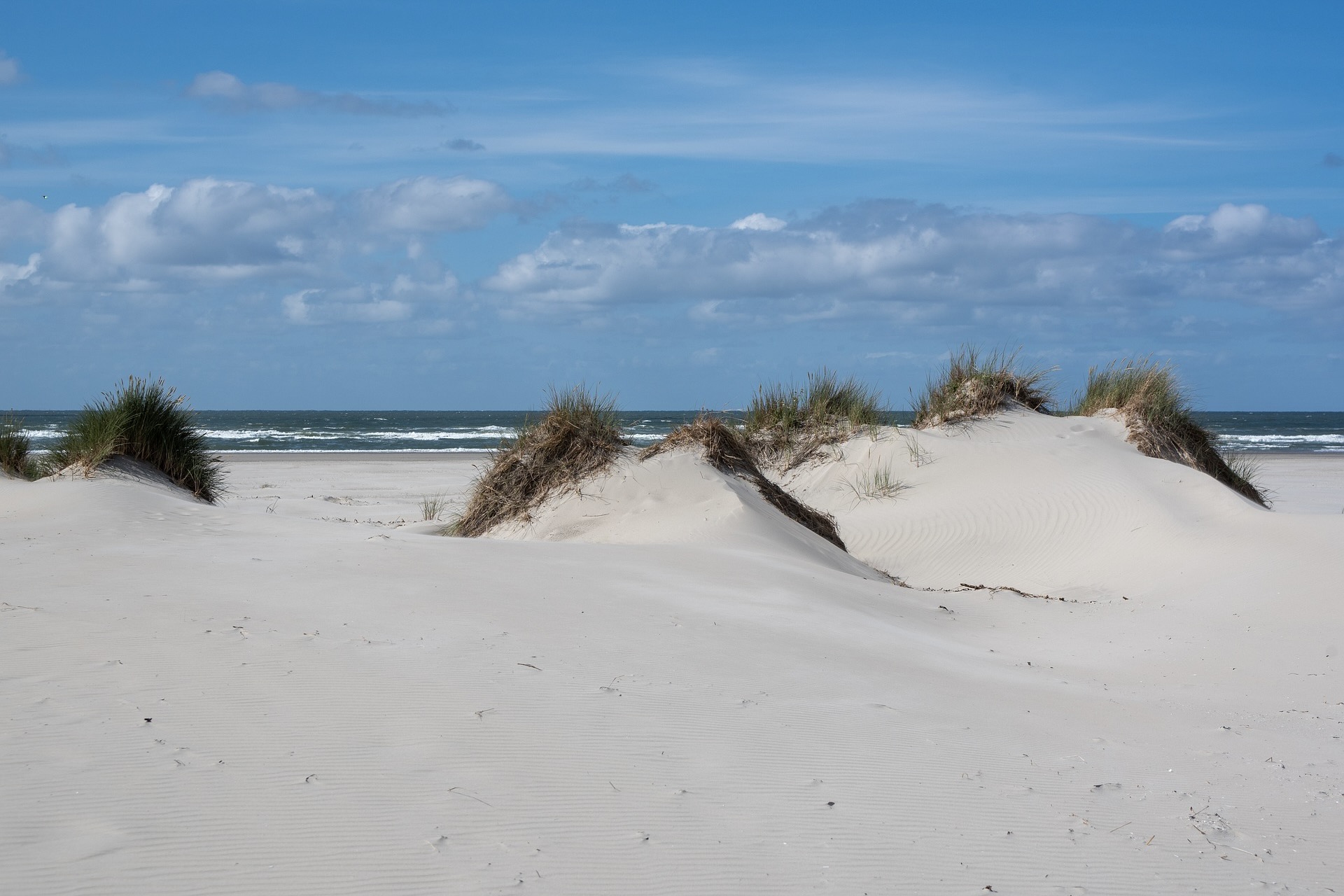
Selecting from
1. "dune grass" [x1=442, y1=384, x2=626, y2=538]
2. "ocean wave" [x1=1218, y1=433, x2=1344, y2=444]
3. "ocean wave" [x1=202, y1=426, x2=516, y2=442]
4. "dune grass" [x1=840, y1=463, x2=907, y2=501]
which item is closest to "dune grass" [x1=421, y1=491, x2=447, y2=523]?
"dune grass" [x1=442, y1=384, x2=626, y2=538]

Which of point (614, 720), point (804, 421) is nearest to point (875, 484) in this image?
point (804, 421)

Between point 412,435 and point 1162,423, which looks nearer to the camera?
point 1162,423

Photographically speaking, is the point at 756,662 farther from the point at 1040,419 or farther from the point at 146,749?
the point at 1040,419

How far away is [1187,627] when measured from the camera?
312 inches

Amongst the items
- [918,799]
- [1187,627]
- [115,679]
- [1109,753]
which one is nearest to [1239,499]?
[1187,627]

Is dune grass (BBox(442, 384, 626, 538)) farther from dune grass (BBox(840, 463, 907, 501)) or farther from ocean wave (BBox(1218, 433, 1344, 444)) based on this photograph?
ocean wave (BBox(1218, 433, 1344, 444))

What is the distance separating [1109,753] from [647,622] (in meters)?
2.52

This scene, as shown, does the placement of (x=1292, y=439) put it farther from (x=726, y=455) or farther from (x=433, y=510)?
(x=433, y=510)

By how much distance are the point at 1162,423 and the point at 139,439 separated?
12923mm

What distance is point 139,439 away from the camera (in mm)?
9945

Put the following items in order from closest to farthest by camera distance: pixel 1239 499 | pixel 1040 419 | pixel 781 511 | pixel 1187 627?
pixel 1187 627
pixel 781 511
pixel 1239 499
pixel 1040 419

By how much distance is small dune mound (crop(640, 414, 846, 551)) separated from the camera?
1091 centimetres

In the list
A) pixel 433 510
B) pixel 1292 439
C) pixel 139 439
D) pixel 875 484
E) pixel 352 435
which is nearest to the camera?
pixel 139 439

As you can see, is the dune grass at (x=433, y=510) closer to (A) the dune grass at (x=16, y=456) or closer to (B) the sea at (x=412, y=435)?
(A) the dune grass at (x=16, y=456)
